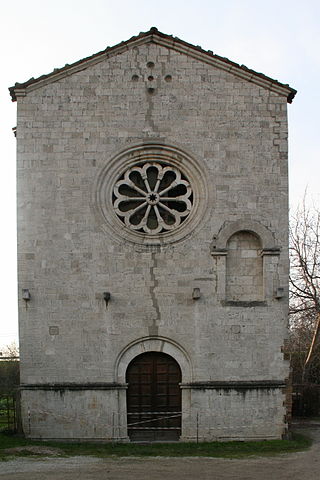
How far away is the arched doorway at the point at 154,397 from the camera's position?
50.1ft

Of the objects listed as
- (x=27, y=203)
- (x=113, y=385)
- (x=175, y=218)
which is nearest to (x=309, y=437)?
(x=113, y=385)

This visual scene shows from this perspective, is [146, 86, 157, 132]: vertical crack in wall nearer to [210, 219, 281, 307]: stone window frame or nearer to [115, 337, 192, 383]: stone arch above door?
[210, 219, 281, 307]: stone window frame

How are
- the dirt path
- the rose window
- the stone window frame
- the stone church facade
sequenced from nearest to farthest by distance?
the dirt path → the stone church facade → the stone window frame → the rose window

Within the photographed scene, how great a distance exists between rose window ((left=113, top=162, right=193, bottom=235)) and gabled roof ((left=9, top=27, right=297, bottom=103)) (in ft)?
10.5

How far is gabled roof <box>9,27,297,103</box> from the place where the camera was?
1590 cm

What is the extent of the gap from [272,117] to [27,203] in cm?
721

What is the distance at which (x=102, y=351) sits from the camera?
49.9 feet

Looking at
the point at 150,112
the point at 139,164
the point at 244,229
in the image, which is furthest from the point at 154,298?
the point at 150,112

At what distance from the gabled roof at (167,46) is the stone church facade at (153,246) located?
0.13 feet

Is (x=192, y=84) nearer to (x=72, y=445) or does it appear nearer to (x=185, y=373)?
(x=185, y=373)

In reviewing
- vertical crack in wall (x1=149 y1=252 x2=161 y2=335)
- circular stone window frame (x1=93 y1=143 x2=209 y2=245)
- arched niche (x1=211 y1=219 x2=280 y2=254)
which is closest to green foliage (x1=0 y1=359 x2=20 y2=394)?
vertical crack in wall (x1=149 y1=252 x2=161 y2=335)

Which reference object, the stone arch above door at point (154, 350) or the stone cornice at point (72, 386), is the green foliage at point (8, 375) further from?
the stone arch above door at point (154, 350)

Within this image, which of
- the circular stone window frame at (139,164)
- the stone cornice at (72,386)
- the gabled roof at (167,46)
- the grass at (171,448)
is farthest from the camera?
the gabled roof at (167,46)

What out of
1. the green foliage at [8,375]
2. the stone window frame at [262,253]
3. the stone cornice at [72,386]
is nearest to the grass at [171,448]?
the stone cornice at [72,386]
